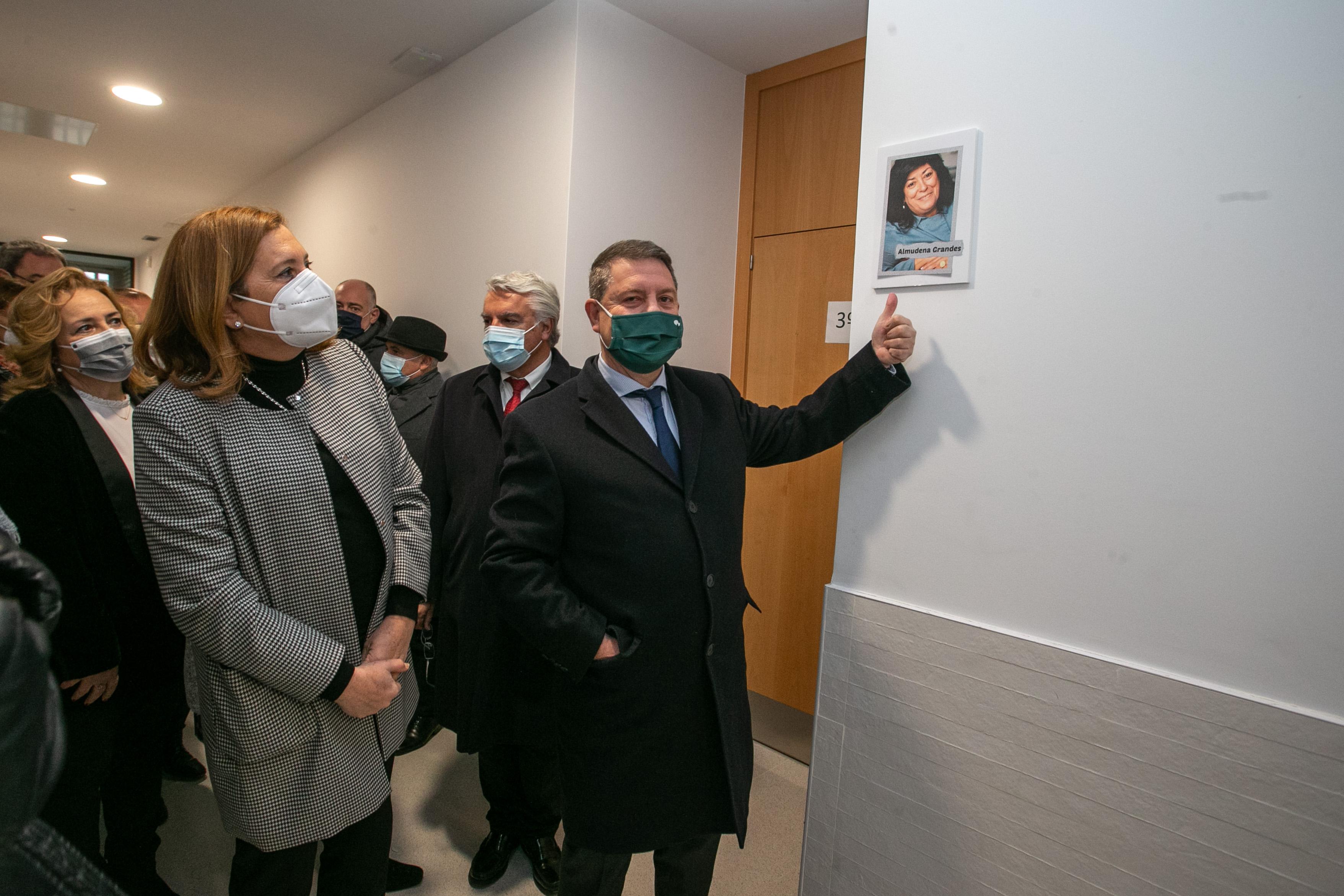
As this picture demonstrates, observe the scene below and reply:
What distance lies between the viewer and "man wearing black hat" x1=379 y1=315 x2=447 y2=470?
259 centimetres

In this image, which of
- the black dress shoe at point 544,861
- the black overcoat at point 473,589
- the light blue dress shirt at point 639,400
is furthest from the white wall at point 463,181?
the black dress shoe at point 544,861

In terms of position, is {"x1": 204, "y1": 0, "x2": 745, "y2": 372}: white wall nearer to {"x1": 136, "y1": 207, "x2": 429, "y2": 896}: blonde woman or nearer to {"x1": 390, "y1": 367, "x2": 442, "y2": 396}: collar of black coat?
{"x1": 390, "y1": 367, "x2": 442, "y2": 396}: collar of black coat

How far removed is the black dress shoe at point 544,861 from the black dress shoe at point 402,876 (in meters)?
0.29

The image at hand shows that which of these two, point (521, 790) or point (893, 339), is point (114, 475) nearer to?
point (521, 790)

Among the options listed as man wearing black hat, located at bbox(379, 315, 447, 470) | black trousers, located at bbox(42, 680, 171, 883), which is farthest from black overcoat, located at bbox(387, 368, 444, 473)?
black trousers, located at bbox(42, 680, 171, 883)

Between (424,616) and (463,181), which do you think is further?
(463,181)

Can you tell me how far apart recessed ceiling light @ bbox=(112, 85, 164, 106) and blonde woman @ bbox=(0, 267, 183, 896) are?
2.53 metres

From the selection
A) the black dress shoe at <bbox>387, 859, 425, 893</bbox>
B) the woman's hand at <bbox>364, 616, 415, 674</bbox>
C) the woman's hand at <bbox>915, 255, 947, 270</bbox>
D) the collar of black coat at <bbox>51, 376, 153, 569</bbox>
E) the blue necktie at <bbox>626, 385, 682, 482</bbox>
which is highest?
the woman's hand at <bbox>915, 255, 947, 270</bbox>

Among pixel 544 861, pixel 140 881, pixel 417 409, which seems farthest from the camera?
pixel 417 409

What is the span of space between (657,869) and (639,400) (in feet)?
3.24

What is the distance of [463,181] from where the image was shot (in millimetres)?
3002

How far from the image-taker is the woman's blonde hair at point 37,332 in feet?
5.17

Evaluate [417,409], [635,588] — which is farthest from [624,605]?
[417,409]

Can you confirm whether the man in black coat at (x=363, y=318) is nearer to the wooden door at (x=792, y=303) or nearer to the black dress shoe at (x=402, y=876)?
the wooden door at (x=792, y=303)
